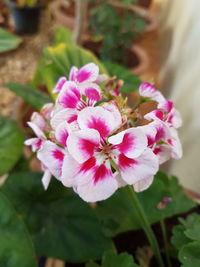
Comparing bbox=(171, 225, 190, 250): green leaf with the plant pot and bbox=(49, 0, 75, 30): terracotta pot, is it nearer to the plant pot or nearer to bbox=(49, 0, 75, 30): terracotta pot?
bbox=(49, 0, 75, 30): terracotta pot

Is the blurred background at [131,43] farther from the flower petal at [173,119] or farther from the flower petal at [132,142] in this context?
the flower petal at [132,142]

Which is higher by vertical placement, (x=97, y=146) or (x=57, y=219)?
(x=97, y=146)

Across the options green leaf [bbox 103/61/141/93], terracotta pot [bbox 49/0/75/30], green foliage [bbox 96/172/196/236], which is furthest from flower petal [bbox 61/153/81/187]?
terracotta pot [bbox 49/0/75/30]

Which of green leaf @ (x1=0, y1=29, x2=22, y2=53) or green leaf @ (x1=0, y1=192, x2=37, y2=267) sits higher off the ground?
green leaf @ (x1=0, y1=29, x2=22, y2=53)

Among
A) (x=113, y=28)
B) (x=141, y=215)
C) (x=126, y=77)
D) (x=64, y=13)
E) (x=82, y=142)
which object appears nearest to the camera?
(x=82, y=142)

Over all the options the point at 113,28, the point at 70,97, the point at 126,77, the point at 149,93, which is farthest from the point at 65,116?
the point at 113,28

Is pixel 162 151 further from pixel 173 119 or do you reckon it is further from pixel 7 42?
pixel 7 42

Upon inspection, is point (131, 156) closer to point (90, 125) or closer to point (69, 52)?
point (90, 125)
